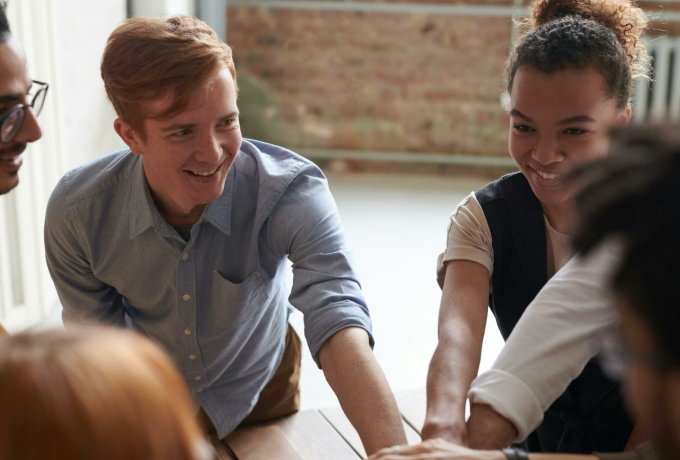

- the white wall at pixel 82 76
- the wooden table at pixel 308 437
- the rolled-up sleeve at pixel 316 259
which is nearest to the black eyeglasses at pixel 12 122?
the rolled-up sleeve at pixel 316 259

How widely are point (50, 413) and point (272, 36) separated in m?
5.19

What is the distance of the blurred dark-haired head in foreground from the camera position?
0.57 m

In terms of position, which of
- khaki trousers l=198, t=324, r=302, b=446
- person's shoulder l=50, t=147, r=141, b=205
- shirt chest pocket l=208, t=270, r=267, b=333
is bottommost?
khaki trousers l=198, t=324, r=302, b=446

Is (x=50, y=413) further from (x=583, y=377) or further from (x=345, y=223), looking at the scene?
(x=345, y=223)

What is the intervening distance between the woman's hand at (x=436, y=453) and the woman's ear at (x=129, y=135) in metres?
0.85

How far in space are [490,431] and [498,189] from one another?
1.84 feet

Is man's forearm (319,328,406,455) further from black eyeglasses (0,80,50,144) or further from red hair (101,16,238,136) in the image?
black eyeglasses (0,80,50,144)

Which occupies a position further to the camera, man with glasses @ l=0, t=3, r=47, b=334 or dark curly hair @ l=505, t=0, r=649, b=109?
dark curly hair @ l=505, t=0, r=649, b=109

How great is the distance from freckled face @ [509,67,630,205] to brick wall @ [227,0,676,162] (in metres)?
3.98

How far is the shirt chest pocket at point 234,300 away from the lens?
1.61 m

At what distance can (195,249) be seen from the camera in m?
1.61

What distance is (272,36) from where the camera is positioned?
5.45 m

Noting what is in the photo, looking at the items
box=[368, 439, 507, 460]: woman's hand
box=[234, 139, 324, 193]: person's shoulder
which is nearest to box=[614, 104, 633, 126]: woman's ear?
box=[234, 139, 324, 193]: person's shoulder

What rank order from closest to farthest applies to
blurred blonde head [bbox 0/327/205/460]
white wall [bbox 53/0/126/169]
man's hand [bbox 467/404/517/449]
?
1. blurred blonde head [bbox 0/327/205/460]
2. man's hand [bbox 467/404/517/449]
3. white wall [bbox 53/0/126/169]
